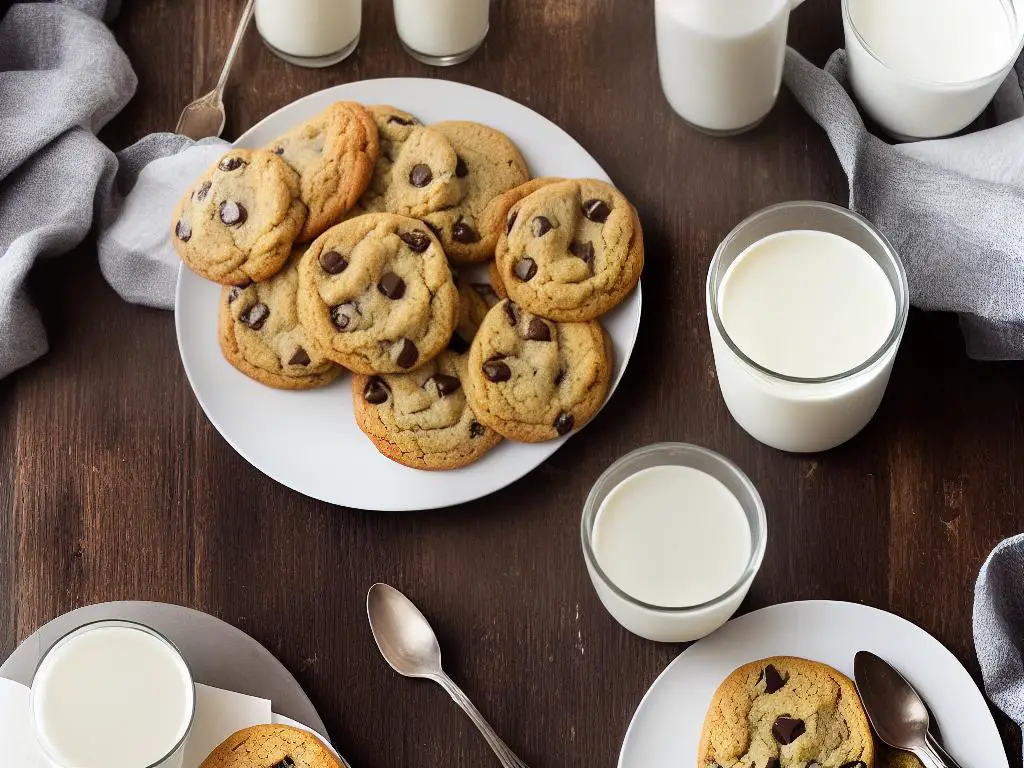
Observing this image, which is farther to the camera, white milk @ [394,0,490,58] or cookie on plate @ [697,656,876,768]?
white milk @ [394,0,490,58]

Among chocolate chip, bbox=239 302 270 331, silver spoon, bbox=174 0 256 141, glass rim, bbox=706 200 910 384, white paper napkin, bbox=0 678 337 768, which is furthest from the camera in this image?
silver spoon, bbox=174 0 256 141

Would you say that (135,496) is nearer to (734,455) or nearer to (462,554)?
(462,554)

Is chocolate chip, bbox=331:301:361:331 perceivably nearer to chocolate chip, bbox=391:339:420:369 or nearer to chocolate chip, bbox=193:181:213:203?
chocolate chip, bbox=391:339:420:369

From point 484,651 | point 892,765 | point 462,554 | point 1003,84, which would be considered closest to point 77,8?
point 462,554

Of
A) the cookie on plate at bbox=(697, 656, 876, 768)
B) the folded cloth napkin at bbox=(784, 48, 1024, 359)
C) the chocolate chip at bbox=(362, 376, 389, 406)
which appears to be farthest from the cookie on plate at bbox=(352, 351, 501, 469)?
the folded cloth napkin at bbox=(784, 48, 1024, 359)

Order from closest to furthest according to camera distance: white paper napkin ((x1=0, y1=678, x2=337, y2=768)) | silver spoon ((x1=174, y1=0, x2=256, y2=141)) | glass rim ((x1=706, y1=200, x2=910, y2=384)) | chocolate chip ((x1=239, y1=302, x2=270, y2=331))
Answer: glass rim ((x1=706, y1=200, x2=910, y2=384))
white paper napkin ((x1=0, y1=678, x2=337, y2=768))
chocolate chip ((x1=239, y1=302, x2=270, y2=331))
silver spoon ((x1=174, y1=0, x2=256, y2=141))

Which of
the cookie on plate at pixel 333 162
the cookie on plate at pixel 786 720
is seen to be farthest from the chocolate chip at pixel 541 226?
the cookie on plate at pixel 786 720

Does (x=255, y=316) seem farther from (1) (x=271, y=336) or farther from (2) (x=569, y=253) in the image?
(2) (x=569, y=253)
